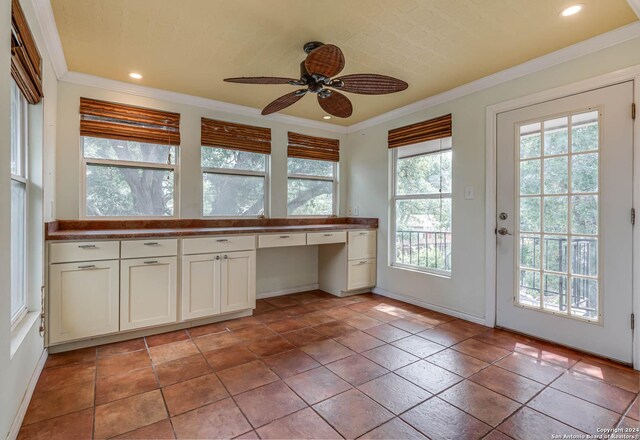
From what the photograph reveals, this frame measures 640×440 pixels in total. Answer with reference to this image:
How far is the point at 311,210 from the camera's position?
4434 millimetres

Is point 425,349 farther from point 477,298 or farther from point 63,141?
point 63,141

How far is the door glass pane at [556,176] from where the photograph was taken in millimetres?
2518

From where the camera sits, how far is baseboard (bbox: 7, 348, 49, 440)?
1.51 m

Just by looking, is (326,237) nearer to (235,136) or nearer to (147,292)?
(235,136)

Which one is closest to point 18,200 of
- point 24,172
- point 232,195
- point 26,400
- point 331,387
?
point 24,172

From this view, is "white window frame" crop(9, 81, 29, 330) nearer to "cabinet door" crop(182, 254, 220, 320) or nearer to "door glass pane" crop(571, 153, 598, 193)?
"cabinet door" crop(182, 254, 220, 320)

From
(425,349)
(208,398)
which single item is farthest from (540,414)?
(208,398)

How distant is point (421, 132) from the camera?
141 inches

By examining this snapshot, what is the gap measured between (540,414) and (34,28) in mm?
3576

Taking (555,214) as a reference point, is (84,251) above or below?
below

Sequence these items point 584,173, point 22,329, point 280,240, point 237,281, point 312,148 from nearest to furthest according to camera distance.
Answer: point 22,329
point 584,173
point 237,281
point 280,240
point 312,148

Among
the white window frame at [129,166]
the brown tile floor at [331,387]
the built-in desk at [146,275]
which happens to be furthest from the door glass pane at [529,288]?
the white window frame at [129,166]

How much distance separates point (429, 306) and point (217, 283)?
224cm

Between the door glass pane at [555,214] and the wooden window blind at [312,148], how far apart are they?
265 centimetres
